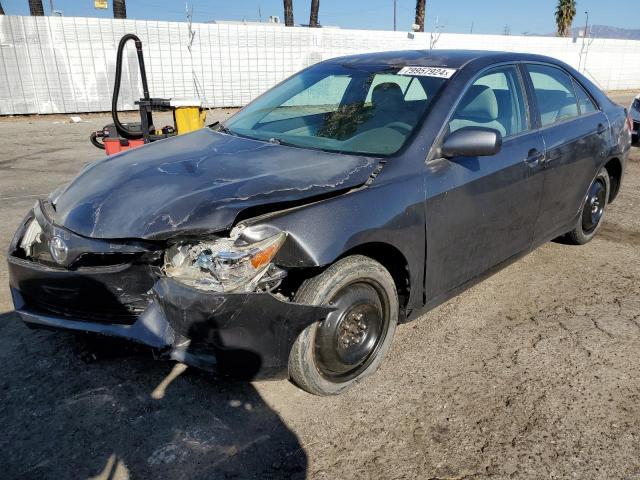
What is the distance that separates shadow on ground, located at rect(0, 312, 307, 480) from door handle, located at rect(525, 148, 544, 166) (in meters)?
2.31

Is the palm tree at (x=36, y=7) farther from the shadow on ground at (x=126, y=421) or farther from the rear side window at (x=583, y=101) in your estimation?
the rear side window at (x=583, y=101)

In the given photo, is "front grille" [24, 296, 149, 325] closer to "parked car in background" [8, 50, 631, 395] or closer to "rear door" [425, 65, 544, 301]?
"parked car in background" [8, 50, 631, 395]

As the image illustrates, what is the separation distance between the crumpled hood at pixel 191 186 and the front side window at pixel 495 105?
2.60 feet

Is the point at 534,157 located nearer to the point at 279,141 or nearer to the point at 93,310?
the point at 279,141

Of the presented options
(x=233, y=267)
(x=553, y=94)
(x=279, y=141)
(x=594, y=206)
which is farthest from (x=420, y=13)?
(x=233, y=267)

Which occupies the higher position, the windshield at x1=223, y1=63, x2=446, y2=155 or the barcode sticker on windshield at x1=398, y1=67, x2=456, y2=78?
the barcode sticker on windshield at x1=398, y1=67, x2=456, y2=78

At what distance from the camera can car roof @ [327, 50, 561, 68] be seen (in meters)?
3.43

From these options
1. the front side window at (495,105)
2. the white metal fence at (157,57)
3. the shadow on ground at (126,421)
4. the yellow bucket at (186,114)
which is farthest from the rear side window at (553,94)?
the white metal fence at (157,57)

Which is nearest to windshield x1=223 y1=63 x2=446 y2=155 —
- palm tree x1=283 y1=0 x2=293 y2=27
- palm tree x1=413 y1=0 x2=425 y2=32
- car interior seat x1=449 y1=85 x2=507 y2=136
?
car interior seat x1=449 y1=85 x2=507 y2=136

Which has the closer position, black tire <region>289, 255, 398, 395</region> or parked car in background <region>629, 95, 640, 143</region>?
black tire <region>289, 255, 398, 395</region>

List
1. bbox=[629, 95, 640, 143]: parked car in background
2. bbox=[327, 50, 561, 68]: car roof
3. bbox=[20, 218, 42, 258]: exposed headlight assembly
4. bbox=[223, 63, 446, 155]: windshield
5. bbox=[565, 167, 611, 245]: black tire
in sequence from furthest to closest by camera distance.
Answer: bbox=[629, 95, 640, 143]: parked car in background < bbox=[565, 167, 611, 245]: black tire < bbox=[327, 50, 561, 68]: car roof < bbox=[223, 63, 446, 155]: windshield < bbox=[20, 218, 42, 258]: exposed headlight assembly

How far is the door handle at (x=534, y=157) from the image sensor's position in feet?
11.5

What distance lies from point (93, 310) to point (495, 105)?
108 inches

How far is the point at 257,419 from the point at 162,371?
68cm
